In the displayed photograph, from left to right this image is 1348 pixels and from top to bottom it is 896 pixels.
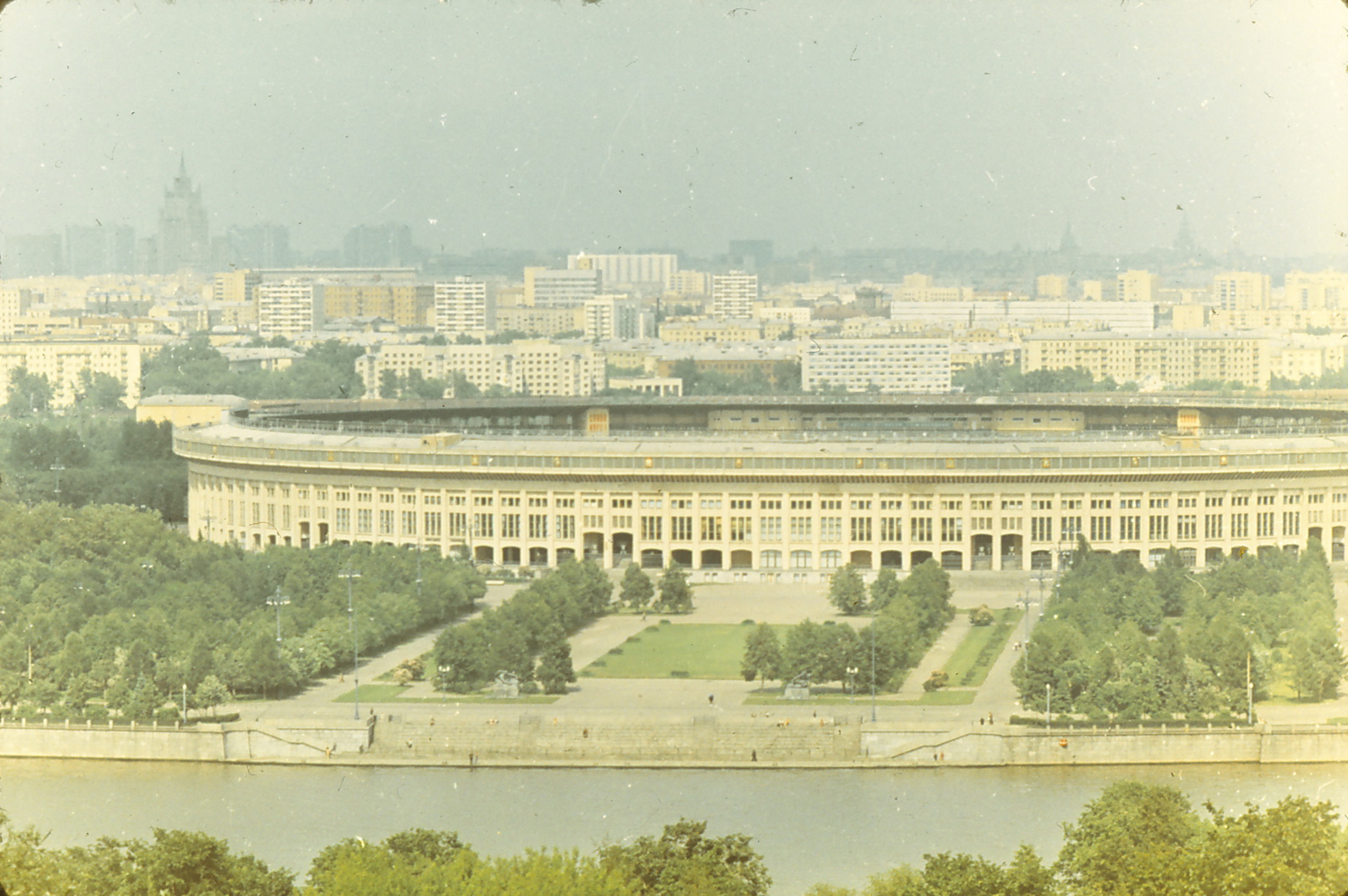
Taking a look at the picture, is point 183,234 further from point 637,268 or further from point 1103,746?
point 1103,746

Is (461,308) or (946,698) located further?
(461,308)

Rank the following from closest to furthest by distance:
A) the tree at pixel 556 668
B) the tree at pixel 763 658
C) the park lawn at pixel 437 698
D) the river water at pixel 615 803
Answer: the river water at pixel 615 803
the park lawn at pixel 437 698
the tree at pixel 556 668
the tree at pixel 763 658

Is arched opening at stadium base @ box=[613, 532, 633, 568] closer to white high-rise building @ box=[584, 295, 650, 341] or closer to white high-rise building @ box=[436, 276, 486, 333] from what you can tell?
white high-rise building @ box=[584, 295, 650, 341]

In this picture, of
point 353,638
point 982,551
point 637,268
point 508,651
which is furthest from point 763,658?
point 637,268

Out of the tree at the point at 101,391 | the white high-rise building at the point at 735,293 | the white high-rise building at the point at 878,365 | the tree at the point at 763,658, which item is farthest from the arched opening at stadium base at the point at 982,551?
the white high-rise building at the point at 735,293

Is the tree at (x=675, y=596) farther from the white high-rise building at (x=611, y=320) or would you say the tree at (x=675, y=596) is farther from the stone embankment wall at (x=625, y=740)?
the white high-rise building at (x=611, y=320)

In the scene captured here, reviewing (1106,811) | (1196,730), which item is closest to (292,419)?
(1196,730)

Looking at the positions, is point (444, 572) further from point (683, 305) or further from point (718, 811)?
point (683, 305)
